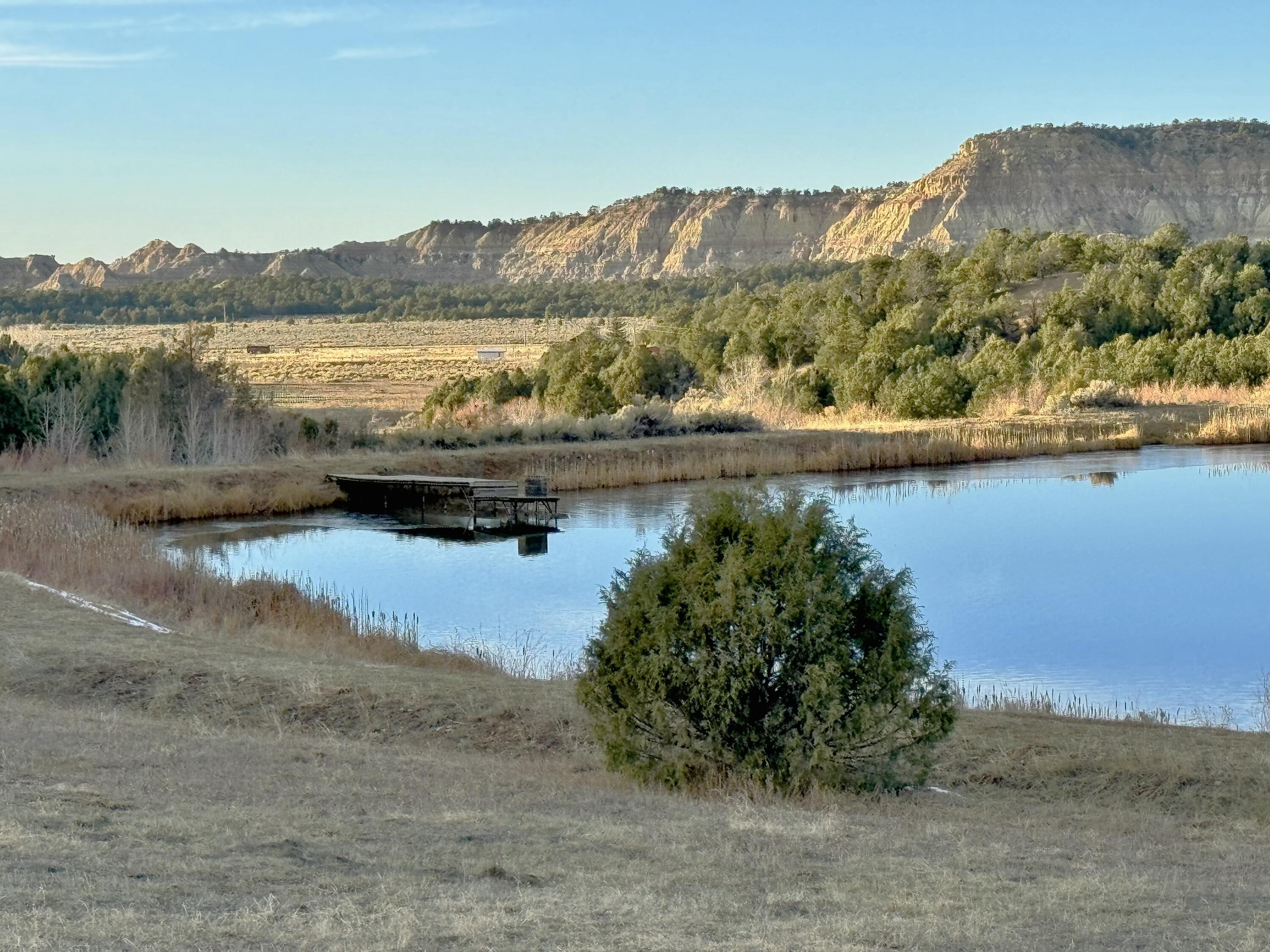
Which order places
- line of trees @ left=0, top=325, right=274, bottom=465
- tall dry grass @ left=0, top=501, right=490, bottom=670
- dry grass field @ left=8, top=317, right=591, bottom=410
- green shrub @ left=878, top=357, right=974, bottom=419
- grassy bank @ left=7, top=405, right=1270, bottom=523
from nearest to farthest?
1. tall dry grass @ left=0, top=501, right=490, bottom=670
2. grassy bank @ left=7, top=405, right=1270, bottom=523
3. line of trees @ left=0, top=325, right=274, bottom=465
4. green shrub @ left=878, top=357, right=974, bottom=419
5. dry grass field @ left=8, top=317, right=591, bottom=410

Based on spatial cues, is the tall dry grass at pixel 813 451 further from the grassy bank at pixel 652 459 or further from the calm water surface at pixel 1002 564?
the calm water surface at pixel 1002 564

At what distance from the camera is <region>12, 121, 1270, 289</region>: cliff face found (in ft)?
545

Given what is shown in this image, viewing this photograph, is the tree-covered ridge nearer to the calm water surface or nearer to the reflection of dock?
the calm water surface

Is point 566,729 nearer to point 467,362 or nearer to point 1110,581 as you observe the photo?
point 1110,581

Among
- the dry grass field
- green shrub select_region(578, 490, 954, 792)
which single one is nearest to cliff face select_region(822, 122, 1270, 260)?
the dry grass field

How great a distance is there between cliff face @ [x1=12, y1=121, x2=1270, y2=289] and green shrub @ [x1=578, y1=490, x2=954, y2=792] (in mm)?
151950

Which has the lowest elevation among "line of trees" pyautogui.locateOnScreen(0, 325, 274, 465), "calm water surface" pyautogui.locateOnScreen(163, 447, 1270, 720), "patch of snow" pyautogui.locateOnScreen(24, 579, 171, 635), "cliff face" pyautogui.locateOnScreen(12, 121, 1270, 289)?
"calm water surface" pyautogui.locateOnScreen(163, 447, 1270, 720)

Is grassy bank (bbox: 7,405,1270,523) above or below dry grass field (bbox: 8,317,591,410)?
below

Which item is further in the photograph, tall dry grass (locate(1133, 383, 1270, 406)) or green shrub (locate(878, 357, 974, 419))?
green shrub (locate(878, 357, 974, 419))

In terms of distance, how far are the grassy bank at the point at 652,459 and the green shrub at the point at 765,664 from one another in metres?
20.8

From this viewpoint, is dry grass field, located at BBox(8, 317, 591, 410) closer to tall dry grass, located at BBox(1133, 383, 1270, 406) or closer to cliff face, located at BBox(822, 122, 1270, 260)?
tall dry grass, located at BBox(1133, 383, 1270, 406)

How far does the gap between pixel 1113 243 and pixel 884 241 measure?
97285 millimetres

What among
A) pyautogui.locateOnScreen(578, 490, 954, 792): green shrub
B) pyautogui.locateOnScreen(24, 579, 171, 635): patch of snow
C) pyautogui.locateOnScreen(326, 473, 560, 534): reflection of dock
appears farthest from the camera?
pyautogui.locateOnScreen(326, 473, 560, 534): reflection of dock

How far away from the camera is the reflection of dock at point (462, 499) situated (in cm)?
3150
